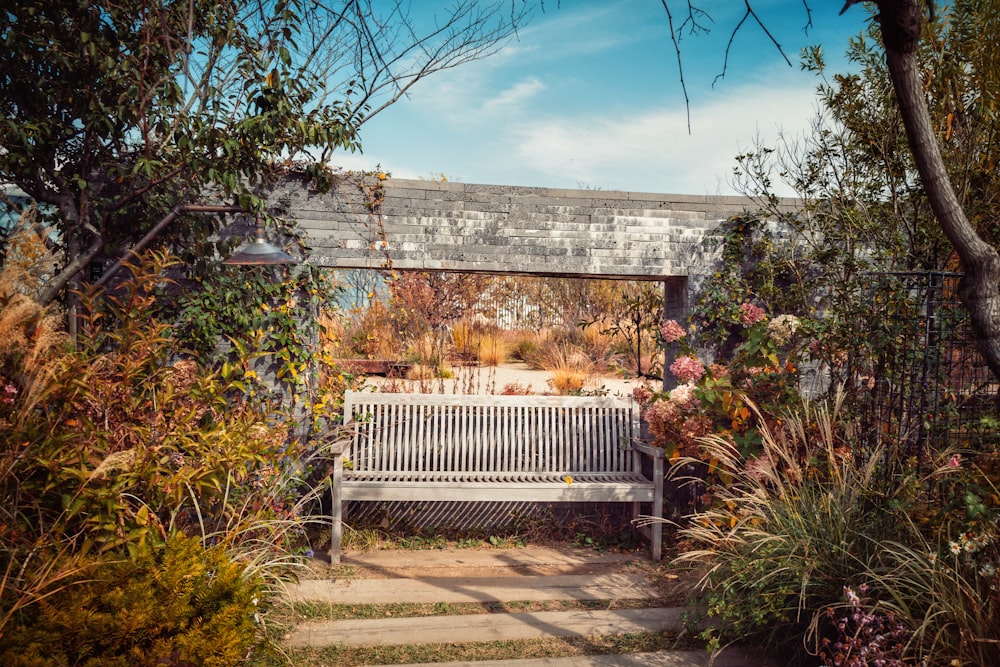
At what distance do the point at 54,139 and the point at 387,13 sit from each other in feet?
9.61

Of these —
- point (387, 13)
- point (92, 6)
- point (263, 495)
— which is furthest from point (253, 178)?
point (387, 13)

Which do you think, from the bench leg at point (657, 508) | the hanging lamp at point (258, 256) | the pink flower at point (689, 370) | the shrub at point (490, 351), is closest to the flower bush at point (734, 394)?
the pink flower at point (689, 370)

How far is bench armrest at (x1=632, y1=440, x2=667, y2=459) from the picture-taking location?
4.26 metres

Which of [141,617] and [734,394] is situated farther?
[734,394]

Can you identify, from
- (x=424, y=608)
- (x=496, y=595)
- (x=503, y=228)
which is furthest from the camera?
(x=503, y=228)

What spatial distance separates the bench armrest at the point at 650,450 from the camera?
168 inches

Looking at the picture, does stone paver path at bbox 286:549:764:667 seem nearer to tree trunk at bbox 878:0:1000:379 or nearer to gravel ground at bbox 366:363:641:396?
tree trunk at bbox 878:0:1000:379

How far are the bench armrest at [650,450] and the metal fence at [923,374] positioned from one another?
1.19 meters

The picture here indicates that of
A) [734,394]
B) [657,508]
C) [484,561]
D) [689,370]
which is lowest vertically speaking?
[484,561]

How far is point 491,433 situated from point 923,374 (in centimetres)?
266

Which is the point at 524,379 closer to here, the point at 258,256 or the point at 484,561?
the point at 484,561

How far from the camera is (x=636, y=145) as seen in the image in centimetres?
612

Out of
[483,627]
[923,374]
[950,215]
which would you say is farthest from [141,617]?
[923,374]

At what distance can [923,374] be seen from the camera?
285cm
